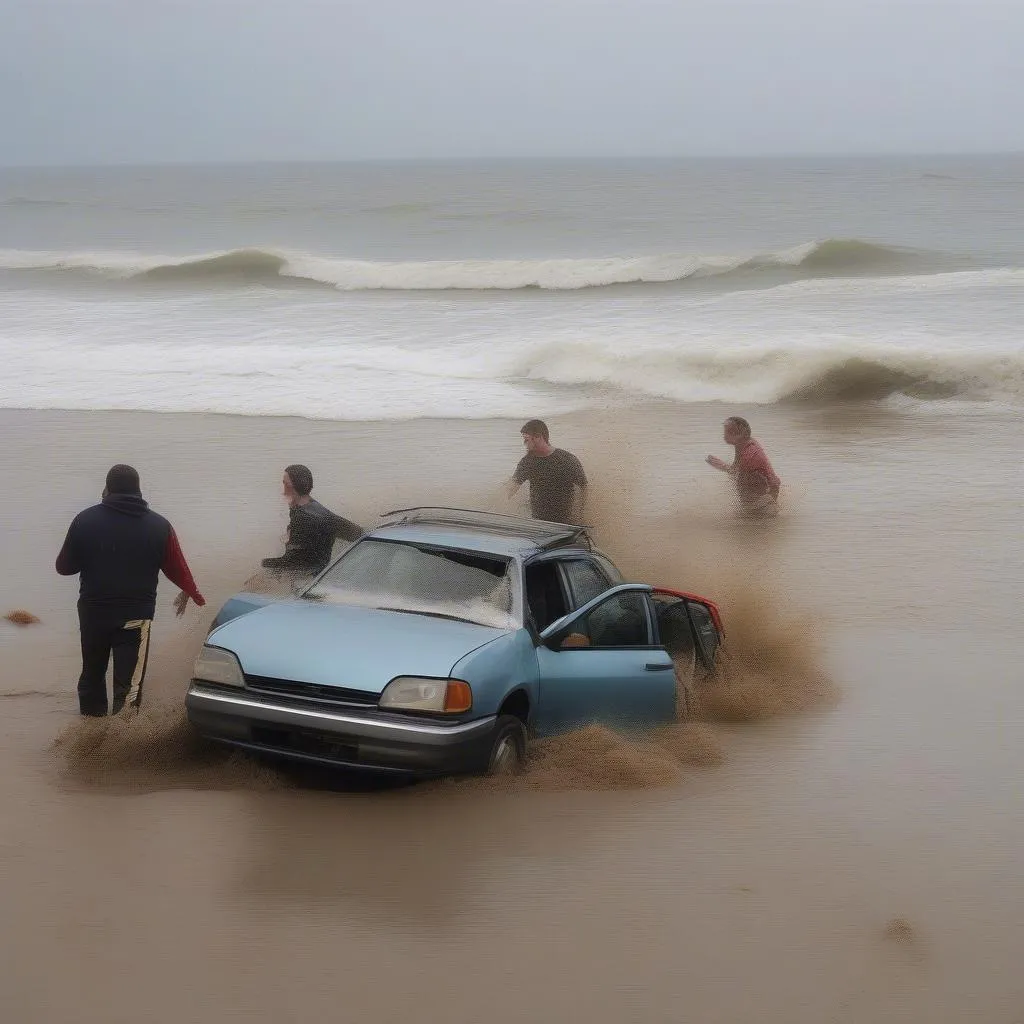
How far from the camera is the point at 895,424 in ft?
68.7

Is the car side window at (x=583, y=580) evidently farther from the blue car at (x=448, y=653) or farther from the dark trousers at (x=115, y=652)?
the dark trousers at (x=115, y=652)

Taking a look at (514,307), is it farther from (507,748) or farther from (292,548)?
(507,748)

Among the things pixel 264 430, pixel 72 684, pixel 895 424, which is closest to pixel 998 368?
pixel 895 424

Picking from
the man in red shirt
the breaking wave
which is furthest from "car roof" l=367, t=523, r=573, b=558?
the breaking wave

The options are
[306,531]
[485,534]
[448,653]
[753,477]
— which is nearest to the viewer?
[448,653]

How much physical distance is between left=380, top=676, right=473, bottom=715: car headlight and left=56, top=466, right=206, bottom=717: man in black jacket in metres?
1.87

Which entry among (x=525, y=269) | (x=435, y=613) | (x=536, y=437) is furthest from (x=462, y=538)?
(x=525, y=269)

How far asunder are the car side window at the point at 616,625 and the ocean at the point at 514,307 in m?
12.6

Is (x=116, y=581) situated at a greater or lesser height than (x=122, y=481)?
lesser

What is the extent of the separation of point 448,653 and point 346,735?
2.09ft

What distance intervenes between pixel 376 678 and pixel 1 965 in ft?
6.66

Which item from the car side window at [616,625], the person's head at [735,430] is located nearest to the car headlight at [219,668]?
the car side window at [616,625]

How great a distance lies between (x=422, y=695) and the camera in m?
6.50

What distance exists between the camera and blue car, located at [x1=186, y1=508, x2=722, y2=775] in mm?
6488
